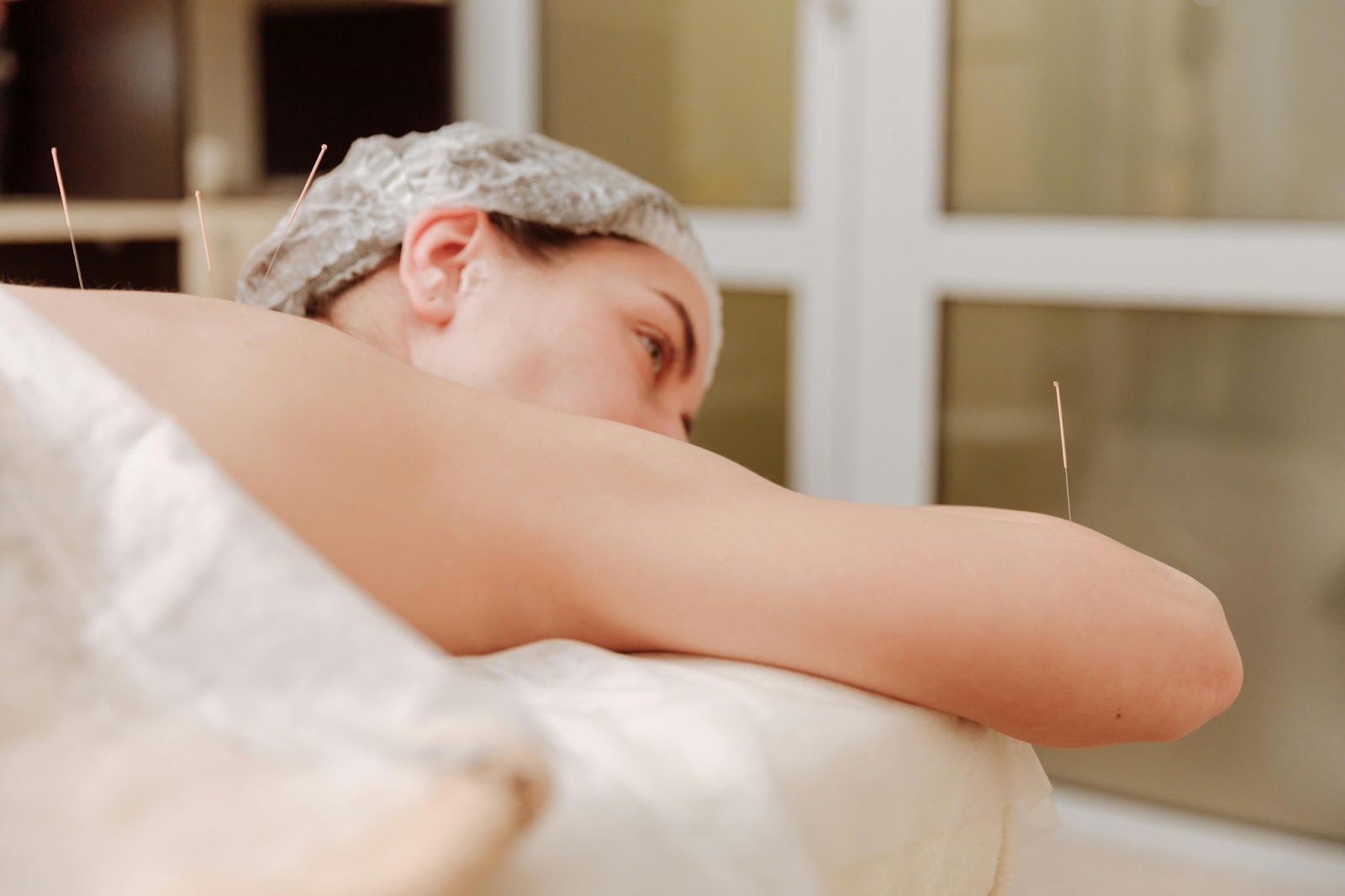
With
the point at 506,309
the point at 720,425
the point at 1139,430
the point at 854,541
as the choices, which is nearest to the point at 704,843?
the point at 854,541

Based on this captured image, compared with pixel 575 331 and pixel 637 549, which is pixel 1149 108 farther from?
pixel 637 549

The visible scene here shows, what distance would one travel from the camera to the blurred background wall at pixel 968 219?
1.84 metres

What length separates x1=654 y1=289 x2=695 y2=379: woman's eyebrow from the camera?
1028mm

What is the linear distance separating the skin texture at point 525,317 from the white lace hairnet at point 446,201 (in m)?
0.02

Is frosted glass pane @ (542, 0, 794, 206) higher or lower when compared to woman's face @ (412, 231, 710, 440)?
higher

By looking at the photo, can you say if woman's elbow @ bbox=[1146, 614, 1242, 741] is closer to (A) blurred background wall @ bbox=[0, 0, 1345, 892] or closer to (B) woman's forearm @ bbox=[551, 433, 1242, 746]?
(B) woman's forearm @ bbox=[551, 433, 1242, 746]

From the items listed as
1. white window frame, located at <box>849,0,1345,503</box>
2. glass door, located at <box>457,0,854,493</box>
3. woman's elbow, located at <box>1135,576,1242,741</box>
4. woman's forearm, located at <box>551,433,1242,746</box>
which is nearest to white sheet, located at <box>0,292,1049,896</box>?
woman's forearm, located at <box>551,433,1242,746</box>

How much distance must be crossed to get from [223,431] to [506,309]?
1.39 ft

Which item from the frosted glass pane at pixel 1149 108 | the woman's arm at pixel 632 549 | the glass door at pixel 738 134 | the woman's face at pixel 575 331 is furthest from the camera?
the glass door at pixel 738 134

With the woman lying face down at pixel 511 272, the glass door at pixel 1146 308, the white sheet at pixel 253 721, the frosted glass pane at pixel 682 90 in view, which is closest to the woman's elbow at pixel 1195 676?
the white sheet at pixel 253 721

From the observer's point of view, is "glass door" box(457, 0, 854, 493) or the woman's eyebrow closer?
the woman's eyebrow

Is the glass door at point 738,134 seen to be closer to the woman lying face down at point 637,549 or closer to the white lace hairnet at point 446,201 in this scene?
the white lace hairnet at point 446,201

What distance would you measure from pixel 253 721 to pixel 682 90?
200 centimetres

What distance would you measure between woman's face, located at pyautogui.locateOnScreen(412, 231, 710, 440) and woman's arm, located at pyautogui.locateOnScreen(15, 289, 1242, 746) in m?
0.33
